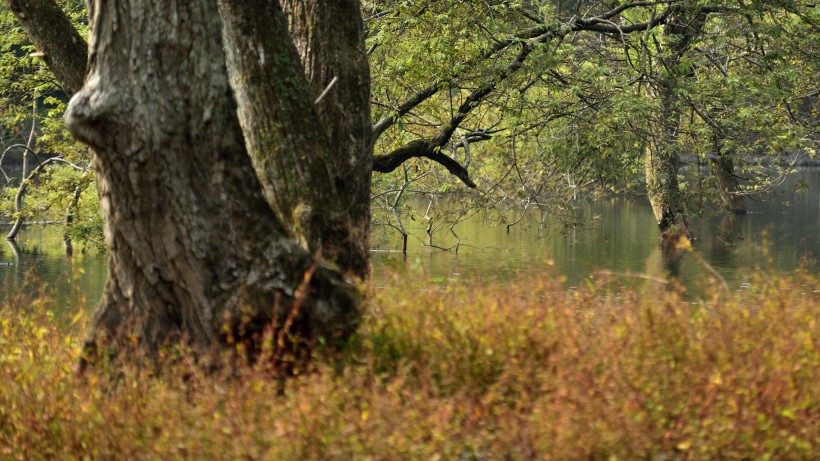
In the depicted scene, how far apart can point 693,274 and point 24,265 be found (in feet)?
48.1

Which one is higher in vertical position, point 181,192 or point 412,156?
point 412,156

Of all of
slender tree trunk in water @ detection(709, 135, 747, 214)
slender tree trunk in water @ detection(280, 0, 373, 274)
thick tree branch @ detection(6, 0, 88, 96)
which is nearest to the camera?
slender tree trunk in water @ detection(280, 0, 373, 274)

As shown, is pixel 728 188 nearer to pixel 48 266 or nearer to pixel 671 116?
pixel 671 116

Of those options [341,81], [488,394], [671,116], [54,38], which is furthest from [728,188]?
[488,394]

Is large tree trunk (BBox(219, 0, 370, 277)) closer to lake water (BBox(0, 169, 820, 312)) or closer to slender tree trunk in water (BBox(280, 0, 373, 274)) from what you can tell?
slender tree trunk in water (BBox(280, 0, 373, 274))

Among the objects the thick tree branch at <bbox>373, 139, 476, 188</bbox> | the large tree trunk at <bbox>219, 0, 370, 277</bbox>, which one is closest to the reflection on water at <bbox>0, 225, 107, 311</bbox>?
the thick tree branch at <bbox>373, 139, 476, 188</bbox>

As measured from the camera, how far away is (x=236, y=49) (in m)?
7.62

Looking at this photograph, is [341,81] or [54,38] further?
[54,38]

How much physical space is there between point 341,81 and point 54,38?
289cm

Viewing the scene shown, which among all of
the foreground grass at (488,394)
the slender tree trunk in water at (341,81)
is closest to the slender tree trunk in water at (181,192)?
the foreground grass at (488,394)

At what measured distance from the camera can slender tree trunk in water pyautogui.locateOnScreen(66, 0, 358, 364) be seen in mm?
6258

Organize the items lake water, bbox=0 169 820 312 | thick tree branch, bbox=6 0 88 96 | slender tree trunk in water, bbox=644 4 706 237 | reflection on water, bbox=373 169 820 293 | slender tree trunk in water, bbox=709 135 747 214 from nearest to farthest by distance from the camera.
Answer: thick tree branch, bbox=6 0 88 96 < slender tree trunk in water, bbox=644 4 706 237 < lake water, bbox=0 169 820 312 < reflection on water, bbox=373 169 820 293 < slender tree trunk in water, bbox=709 135 747 214

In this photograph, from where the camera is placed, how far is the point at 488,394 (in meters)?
5.17

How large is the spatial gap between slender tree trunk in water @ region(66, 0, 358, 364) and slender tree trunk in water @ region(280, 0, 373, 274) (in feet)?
7.59
